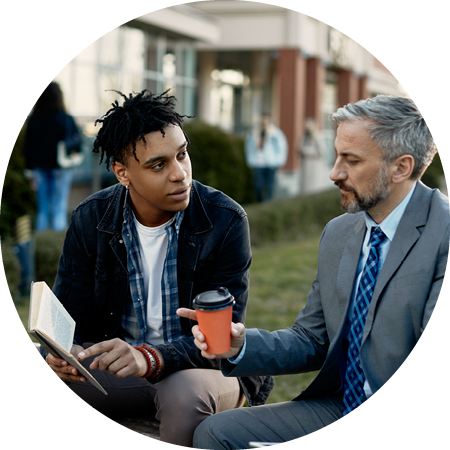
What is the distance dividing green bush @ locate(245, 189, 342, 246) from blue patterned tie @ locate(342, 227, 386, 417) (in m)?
7.14

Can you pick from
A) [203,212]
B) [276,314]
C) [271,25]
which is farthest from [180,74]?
[203,212]

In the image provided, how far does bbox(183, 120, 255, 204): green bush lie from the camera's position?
39.9ft

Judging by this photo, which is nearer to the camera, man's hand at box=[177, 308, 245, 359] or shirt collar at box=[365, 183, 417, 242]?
man's hand at box=[177, 308, 245, 359]

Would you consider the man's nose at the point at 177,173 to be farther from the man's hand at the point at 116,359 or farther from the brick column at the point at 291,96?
the brick column at the point at 291,96

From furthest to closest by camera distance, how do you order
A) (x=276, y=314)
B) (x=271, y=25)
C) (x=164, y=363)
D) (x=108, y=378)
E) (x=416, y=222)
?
(x=271, y=25), (x=276, y=314), (x=108, y=378), (x=164, y=363), (x=416, y=222)

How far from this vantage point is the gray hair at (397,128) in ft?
6.82

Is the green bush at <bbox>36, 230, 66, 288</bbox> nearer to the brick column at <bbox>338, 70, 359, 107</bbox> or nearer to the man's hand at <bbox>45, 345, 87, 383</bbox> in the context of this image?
the man's hand at <bbox>45, 345, 87, 383</bbox>

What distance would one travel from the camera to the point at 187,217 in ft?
8.73

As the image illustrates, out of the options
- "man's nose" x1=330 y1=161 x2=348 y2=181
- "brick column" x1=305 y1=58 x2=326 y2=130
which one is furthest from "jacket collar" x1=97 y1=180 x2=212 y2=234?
"brick column" x1=305 y1=58 x2=326 y2=130

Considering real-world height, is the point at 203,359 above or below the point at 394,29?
below

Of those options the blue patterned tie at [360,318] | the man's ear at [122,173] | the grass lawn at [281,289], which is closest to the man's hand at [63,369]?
the man's ear at [122,173]

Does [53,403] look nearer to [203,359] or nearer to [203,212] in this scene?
[203,359]

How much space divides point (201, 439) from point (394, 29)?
1560mm

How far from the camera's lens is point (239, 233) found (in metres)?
2.63
